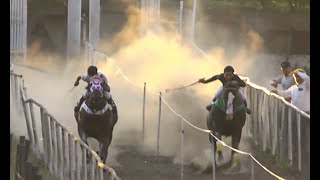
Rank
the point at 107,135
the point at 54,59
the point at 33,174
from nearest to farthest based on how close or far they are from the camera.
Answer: the point at 33,174 < the point at 107,135 < the point at 54,59

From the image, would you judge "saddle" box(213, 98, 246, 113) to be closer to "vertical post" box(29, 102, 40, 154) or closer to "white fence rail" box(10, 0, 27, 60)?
"vertical post" box(29, 102, 40, 154)

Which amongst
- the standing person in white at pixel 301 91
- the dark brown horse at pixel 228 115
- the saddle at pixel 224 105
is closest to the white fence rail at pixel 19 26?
the dark brown horse at pixel 228 115

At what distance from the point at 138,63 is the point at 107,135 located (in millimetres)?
10624

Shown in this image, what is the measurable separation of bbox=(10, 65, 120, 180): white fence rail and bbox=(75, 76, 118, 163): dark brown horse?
68 centimetres

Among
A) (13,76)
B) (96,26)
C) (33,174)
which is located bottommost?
(33,174)

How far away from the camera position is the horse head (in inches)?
491

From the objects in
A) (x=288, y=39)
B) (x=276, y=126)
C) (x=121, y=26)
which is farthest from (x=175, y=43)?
(x=276, y=126)

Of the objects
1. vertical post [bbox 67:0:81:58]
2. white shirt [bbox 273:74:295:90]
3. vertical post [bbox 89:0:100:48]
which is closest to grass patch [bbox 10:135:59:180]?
white shirt [bbox 273:74:295:90]

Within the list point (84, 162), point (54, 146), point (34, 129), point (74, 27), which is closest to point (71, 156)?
point (84, 162)

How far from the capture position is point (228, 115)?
41.8 feet

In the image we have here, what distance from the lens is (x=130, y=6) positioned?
28.6m

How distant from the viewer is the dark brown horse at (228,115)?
1252cm

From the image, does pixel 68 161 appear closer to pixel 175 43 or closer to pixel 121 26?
pixel 175 43

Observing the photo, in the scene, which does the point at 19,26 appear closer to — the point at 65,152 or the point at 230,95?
the point at 230,95
